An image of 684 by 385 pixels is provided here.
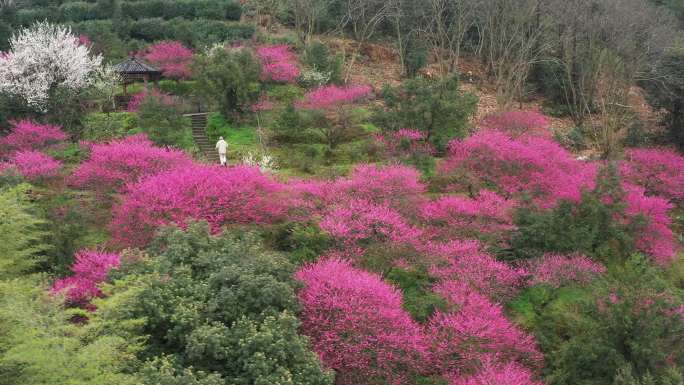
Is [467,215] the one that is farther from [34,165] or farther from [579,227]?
[34,165]

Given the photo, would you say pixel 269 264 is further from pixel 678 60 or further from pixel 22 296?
pixel 678 60

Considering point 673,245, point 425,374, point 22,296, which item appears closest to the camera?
point 22,296

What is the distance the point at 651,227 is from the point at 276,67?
77.5 feet

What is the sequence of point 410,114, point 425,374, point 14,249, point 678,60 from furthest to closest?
1. point 678,60
2. point 410,114
3. point 14,249
4. point 425,374

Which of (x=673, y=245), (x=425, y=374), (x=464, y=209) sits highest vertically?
(x=464, y=209)

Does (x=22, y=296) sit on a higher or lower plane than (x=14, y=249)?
higher

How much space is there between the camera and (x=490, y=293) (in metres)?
16.9

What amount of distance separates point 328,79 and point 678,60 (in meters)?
20.7

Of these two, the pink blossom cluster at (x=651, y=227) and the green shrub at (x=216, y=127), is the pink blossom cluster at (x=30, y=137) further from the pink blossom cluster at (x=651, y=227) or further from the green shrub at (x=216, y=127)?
the pink blossom cluster at (x=651, y=227)

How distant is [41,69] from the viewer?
28.8m

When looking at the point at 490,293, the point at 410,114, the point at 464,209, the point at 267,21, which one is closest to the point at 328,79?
the point at 410,114

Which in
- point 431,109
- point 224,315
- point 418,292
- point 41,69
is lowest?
point 418,292

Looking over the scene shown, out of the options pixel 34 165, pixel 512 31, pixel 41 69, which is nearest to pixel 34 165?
pixel 34 165

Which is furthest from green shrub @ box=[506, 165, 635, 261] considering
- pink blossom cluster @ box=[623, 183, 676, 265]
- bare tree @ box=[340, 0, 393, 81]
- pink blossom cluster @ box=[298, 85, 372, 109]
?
bare tree @ box=[340, 0, 393, 81]
